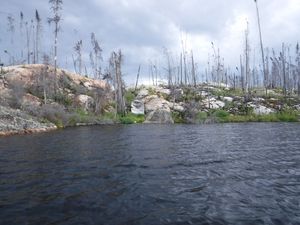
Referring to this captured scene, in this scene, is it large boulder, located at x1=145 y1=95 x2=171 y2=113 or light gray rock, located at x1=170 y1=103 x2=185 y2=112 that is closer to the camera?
light gray rock, located at x1=170 y1=103 x2=185 y2=112

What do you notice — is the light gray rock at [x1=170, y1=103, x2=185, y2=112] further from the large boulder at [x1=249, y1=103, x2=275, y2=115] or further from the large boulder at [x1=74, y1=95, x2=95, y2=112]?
the large boulder at [x1=74, y1=95, x2=95, y2=112]

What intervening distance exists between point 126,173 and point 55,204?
15.9ft

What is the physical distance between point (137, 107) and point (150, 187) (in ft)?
183

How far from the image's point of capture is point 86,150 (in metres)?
21.9

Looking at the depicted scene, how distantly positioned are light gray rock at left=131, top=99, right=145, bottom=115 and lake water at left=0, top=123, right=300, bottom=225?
4481 cm

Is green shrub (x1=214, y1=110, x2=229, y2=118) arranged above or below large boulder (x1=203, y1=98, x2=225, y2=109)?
below

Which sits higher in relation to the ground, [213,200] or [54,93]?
[54,93]

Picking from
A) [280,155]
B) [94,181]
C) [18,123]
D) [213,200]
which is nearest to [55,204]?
[94,181]

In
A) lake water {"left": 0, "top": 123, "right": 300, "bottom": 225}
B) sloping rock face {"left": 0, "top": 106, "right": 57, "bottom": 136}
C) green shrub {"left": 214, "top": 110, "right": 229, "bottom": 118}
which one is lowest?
lake water {"left": 0, "top": 123, "right": 300, "bottom": 225}

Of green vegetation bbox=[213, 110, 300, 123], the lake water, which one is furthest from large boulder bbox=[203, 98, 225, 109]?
the lake water

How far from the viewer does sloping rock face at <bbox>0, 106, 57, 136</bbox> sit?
36656mm

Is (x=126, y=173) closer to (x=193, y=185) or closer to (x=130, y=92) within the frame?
(x=193, y=185)

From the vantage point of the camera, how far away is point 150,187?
1212 cm

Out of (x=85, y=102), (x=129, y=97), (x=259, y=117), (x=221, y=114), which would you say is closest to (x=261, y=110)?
(x=259, y=117)
